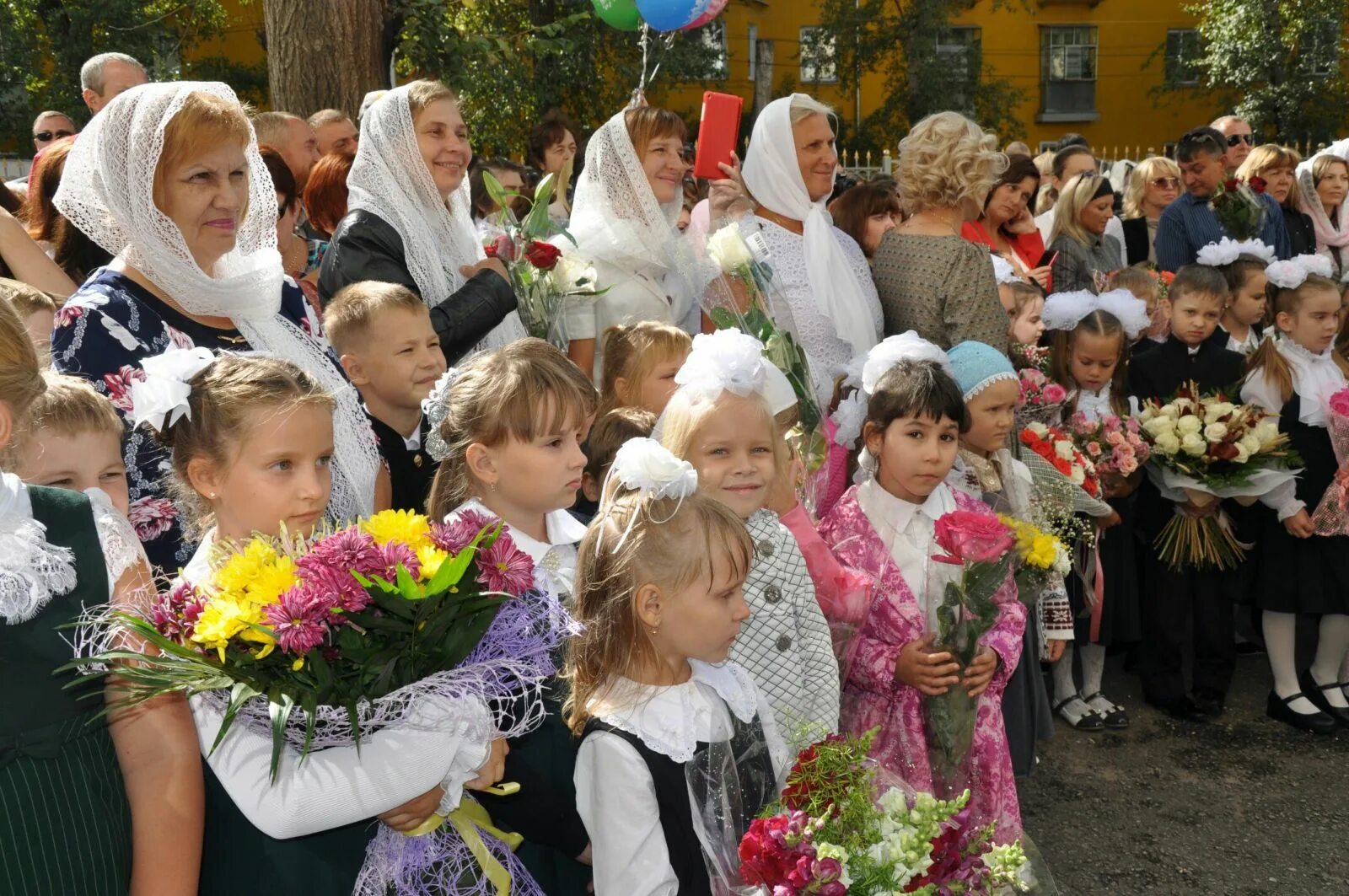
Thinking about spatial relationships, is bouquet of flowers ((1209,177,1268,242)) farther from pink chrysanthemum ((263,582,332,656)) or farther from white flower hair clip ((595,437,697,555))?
pink chrysanthemum ((263,582,332,656))

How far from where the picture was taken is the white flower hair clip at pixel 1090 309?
5.26 metres

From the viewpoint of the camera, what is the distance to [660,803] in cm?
222

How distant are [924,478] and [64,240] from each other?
2.77 meters

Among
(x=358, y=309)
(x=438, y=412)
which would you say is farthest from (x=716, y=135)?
(x=438, y=412)

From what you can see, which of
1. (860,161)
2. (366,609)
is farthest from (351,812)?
(860,161)

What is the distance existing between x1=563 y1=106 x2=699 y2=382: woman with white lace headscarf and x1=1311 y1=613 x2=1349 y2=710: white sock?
10.8 feet

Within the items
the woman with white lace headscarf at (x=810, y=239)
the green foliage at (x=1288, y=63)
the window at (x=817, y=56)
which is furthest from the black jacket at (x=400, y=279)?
the window at (x=817, y=56)

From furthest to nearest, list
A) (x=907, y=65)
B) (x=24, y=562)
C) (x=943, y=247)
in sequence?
(x=907, y=65) → (x=943, y=247) → (x=24, y=562)

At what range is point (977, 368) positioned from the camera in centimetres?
406

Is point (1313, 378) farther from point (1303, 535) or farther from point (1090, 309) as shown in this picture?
point (1090, 309)

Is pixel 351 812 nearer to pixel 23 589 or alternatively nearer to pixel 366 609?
pixel 366 609

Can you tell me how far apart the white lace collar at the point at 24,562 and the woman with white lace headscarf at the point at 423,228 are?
1.92 metres

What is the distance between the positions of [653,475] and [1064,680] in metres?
3.67

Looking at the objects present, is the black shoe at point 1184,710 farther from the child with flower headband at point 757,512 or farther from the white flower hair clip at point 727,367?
the white flower hair clip at point 727,367
